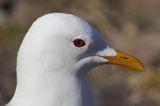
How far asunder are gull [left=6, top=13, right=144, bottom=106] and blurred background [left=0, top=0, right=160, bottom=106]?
2720mm

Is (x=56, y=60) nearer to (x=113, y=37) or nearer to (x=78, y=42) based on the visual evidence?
(x=78, y=42)

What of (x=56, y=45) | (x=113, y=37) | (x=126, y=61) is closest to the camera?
(x=56, y=45)

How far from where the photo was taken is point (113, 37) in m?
11.3

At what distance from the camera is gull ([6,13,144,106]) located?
599 cm

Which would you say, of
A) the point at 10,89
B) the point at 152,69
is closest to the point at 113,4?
the point at 152,69

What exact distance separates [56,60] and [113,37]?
5.33 metres

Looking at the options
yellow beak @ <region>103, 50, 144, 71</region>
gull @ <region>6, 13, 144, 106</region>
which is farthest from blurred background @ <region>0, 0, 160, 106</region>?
gull @ <region>6, 13, 144, 106</region>

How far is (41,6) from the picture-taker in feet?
39.8

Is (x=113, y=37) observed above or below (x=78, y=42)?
below

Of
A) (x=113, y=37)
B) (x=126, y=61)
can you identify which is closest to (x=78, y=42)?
(x=126, y=61)

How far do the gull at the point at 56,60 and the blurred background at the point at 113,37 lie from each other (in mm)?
2720

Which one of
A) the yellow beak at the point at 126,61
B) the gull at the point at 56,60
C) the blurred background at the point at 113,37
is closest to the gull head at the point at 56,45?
the gull at the point at 56,60

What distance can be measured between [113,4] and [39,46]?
251 inches

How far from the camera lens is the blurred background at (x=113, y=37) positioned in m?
10.0
